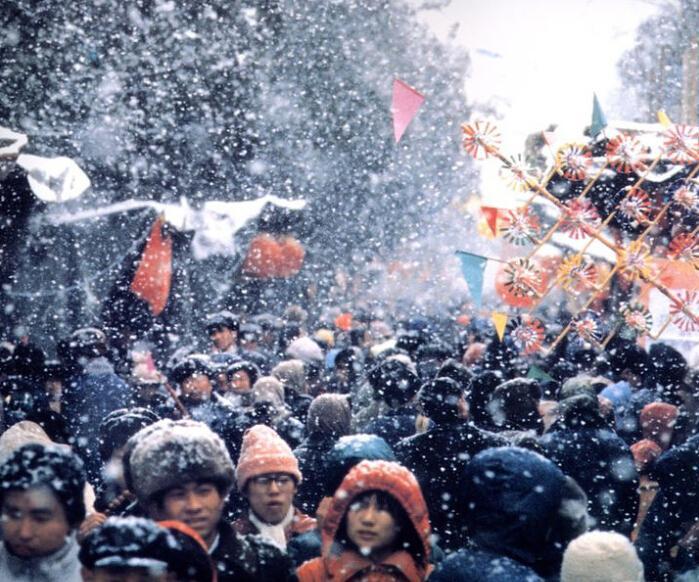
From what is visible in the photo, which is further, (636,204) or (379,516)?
(636,204)

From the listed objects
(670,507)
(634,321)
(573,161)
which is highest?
(573,161)

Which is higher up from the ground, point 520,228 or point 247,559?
point 520,228

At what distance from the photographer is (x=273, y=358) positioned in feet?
33.2

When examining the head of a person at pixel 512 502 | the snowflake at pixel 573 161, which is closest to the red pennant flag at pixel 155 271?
the snowflake at pixel 573 161

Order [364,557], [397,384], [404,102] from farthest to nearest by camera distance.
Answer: [404,102], [397,384], [364,557]

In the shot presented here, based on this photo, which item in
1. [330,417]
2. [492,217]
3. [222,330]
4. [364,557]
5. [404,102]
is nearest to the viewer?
[364,557]

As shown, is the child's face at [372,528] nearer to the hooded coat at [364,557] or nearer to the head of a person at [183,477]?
the hooded coat at [364,557]

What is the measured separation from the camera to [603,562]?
110 inches

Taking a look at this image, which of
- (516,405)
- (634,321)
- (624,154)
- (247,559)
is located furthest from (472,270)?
(247,559)

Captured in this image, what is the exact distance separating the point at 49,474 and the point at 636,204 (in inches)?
220

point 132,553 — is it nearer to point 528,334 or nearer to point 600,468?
point 600,468

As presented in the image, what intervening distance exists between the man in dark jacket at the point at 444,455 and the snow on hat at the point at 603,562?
1.41 m

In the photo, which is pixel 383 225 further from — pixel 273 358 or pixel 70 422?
→ pixel 70 422

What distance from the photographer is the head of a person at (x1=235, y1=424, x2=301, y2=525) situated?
386 centimetres
